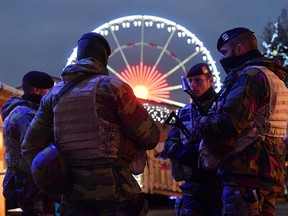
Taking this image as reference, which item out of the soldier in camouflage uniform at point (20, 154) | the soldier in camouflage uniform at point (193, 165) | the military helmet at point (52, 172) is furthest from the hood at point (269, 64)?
the soldier in camouflage uniform at point (20, 154)

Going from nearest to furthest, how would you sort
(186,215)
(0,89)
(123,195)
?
(123,195)
(186,215)
(0,89)

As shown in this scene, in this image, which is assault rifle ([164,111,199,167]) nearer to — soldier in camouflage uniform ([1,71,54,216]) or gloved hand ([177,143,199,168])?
gloved hand ([177,143,199,168])

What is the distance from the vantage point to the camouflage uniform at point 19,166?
4.72 m

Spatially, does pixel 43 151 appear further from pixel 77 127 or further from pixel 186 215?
pixel 186 215

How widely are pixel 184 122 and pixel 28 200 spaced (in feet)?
5.20

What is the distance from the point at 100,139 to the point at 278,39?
27.0 metres

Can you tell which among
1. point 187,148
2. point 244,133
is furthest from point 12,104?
point 244,133

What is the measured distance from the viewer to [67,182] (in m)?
3.20

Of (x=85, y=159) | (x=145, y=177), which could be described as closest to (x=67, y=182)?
(x=85, y=159)

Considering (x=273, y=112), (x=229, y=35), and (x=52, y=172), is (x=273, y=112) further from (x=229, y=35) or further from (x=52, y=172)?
(x=52, y=172)

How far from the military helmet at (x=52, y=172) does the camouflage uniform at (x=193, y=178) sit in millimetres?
1364

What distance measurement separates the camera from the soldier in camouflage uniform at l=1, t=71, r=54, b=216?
473cm

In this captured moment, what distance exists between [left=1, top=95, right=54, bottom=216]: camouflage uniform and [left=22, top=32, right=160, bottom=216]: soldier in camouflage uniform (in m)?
1.42

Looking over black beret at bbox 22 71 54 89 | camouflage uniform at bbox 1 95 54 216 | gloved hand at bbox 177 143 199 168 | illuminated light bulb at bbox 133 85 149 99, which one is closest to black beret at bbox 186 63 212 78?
gloved hand at bbox 177 143 199 168
